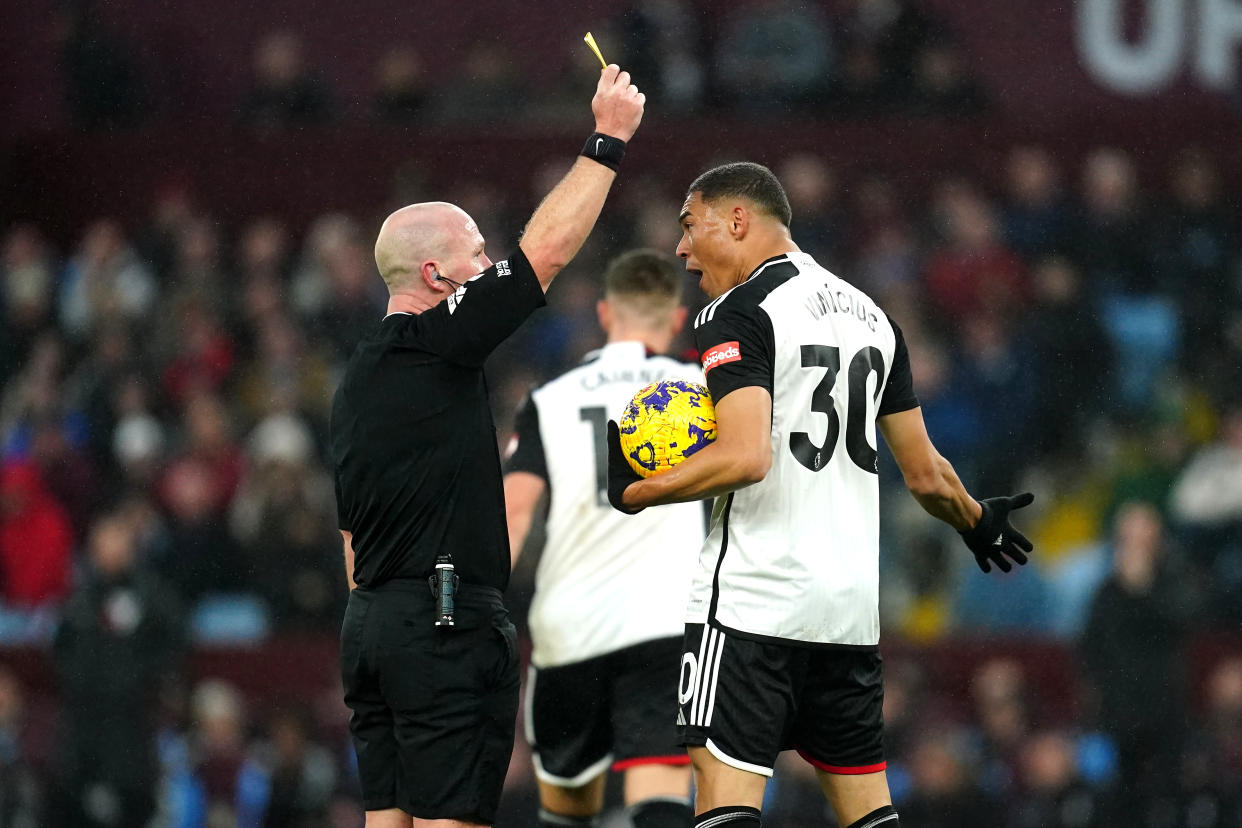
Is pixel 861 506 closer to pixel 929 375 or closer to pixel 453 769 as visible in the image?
pixel 453 769

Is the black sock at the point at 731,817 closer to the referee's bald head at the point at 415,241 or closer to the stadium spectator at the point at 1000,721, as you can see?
the referee's bald head at the point at 415,241

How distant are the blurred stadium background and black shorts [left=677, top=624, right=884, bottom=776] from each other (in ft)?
13.9

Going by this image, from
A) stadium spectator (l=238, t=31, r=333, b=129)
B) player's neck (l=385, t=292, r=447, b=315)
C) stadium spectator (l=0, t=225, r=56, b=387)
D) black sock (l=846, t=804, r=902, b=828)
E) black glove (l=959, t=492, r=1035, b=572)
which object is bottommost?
black sock (l=846, t=804, r=902, b=828)

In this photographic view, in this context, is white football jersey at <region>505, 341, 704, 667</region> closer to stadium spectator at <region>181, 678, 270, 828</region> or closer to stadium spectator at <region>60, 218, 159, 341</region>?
stadium spectator at <region>181, 678, 270, 828</region>

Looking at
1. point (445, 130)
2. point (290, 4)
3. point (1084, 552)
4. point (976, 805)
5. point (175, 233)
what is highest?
point (290, 4)

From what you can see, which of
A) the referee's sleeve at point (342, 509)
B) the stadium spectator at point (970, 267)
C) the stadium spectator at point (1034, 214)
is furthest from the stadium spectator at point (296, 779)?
the stadium spectator at point (1034, 214)

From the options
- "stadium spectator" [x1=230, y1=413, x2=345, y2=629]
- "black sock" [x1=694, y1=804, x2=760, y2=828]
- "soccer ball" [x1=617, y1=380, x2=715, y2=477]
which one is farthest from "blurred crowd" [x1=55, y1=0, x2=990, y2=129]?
"black sock" [x1=694, y1=804, x2=760, y2=828]

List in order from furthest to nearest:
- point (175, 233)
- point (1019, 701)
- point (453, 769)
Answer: point (175, 233)
point (1019, 701)
point (453, 769)

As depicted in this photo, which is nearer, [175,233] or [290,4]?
[175,233]

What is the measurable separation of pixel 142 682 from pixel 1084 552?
5.94 m

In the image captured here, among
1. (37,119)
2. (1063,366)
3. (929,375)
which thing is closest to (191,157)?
(37,119)

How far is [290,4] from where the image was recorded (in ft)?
45.9

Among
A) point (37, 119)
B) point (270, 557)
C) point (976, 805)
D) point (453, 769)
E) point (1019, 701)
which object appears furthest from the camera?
point (37, 119)

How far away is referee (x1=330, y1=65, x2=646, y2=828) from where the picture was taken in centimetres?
434
